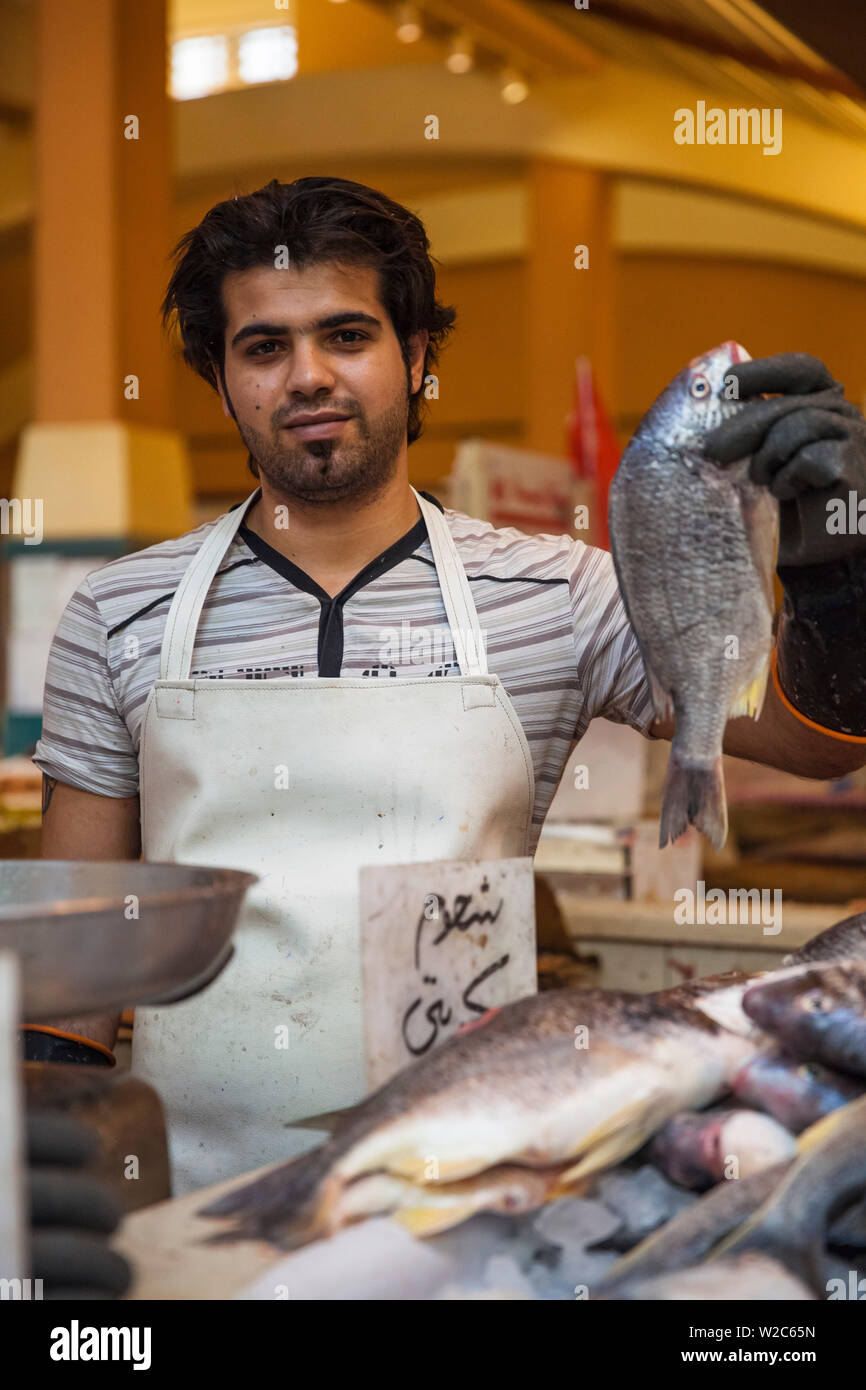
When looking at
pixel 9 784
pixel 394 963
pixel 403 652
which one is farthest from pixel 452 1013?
pixel 9 784

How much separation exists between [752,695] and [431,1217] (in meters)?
0.53

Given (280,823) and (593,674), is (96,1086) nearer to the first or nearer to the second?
(280,823)

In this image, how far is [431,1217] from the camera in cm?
100

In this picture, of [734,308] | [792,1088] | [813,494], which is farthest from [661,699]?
[734,308]

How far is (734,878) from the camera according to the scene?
4.41m

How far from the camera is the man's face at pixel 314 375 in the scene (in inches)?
68.1

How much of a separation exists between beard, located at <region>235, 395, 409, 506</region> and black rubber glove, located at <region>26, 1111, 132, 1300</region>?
1010mm

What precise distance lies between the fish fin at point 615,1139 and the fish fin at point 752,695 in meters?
0.35

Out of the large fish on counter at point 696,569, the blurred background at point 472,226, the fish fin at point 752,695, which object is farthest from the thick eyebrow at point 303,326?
the fish fin at point 752,695

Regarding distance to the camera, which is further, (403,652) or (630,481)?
(403,652)

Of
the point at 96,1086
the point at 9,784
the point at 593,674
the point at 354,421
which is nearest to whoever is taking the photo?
the point at 96,1086

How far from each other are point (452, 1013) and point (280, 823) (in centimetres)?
48

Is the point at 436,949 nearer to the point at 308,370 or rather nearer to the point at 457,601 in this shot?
the point at 457,601

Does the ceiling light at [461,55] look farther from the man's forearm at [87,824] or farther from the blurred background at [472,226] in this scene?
the man's forearm at [87,824]
